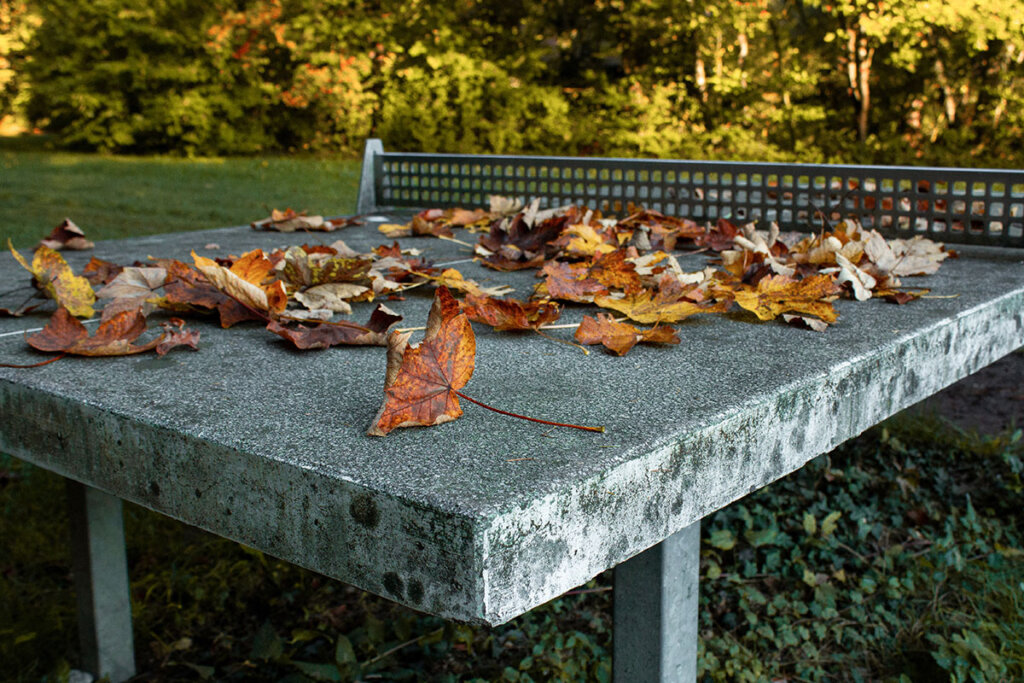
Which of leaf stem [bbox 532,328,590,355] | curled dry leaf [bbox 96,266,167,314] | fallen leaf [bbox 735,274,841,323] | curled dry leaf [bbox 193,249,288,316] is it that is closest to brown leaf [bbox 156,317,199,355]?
curled dry leaf [bbox 193,249,288,316]

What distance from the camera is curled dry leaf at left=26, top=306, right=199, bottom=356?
1434 mm

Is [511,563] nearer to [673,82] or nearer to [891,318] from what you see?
[891,318]

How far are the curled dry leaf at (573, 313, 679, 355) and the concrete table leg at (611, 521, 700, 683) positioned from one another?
0.30 m

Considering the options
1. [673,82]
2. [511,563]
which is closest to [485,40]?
[673,82]

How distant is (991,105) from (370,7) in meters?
9.22

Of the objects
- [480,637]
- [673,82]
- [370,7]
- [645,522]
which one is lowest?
[480,637]

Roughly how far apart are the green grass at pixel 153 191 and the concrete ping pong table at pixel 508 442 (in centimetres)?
591

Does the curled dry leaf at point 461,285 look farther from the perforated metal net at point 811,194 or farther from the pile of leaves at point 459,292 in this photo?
the perforated metal net at point 811,194

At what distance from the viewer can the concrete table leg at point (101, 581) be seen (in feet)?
7.18

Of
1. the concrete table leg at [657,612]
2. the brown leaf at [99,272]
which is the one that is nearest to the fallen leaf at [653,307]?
the concrete table leg at [657,612]

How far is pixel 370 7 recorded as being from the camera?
14727mm

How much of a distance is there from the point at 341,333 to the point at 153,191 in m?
8.93

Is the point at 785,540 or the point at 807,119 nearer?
the point at 785,540

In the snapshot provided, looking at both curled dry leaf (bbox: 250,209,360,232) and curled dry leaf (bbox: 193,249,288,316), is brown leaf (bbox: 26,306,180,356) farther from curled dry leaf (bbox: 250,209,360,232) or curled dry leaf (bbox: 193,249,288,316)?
curled dry leaf (bbox: 250,209,360,232)
